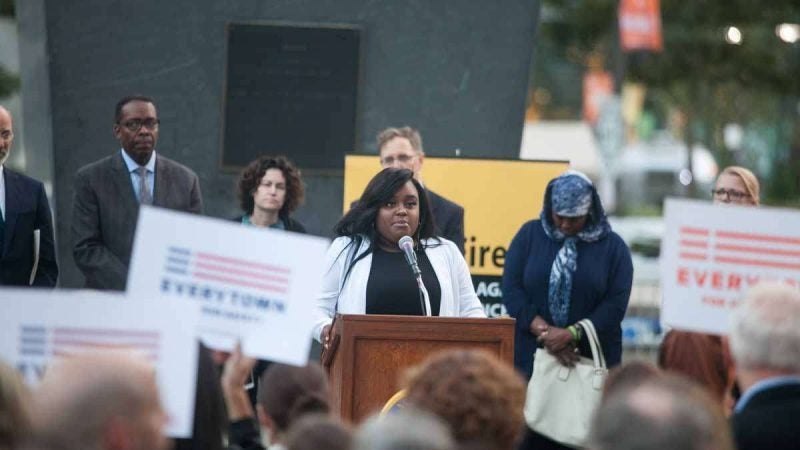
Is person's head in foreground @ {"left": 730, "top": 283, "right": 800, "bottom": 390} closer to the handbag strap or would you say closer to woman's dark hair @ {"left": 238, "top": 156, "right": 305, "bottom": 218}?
the handbag strap

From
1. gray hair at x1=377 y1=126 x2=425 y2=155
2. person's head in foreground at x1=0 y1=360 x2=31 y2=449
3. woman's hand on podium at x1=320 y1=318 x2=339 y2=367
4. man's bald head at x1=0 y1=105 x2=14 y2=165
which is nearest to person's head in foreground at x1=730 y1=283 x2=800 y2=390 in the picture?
person's head in foreground at x1=0 y1=360 x2=31 y2=449

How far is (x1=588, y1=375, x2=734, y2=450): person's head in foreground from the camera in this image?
4.33 meters

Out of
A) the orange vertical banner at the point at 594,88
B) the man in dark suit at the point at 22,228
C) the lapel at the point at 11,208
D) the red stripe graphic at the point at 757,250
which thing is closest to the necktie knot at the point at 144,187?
the man in dark suit at the point at 22,228

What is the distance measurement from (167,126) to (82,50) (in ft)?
2.95

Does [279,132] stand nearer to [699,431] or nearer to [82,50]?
[82,50]

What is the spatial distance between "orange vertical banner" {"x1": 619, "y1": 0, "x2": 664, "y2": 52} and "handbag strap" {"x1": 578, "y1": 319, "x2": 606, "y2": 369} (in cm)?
1831

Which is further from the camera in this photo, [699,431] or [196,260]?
[196,260]

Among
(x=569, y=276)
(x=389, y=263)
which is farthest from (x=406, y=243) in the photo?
(x=569, y=276)

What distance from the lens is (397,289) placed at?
346 inches

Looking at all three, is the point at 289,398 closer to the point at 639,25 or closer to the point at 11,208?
the point at 11,208

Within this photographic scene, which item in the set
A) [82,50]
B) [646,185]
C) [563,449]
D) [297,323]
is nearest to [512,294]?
[563,449]

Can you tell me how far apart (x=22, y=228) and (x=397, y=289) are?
239 centimetres

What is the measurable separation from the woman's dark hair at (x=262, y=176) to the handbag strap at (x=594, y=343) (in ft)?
7.59

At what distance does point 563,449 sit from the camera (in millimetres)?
8898
